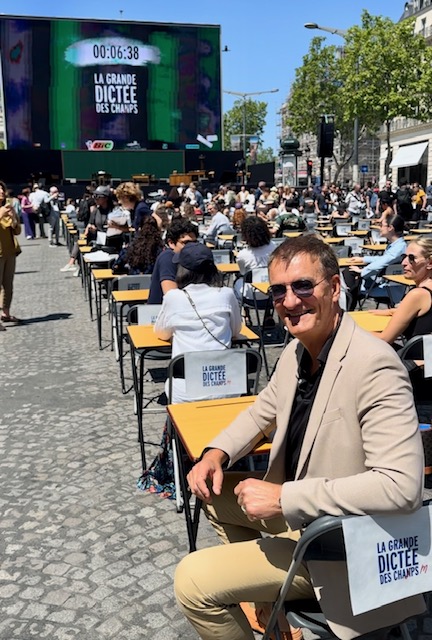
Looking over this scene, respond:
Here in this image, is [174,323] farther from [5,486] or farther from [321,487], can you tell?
[321,487]

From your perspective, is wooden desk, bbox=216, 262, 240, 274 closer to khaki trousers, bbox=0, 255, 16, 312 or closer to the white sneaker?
khaki trousers, bbox=0, 255, 16, 312

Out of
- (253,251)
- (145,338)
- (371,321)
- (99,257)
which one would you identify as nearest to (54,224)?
(99,257)

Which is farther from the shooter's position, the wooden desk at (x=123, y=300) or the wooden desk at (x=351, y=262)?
the wooden desk at (x=351, y=262)

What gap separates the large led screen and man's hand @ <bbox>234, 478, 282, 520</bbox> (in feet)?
115

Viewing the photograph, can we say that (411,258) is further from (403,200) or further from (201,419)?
(403,200)

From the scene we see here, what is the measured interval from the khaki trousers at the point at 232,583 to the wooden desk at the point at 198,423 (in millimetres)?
443

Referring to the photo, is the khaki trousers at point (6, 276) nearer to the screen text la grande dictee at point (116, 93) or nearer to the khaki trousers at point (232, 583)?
the khaki trousers at point (232, 583)

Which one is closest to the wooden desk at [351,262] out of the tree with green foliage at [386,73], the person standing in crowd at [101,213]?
the person standing in crowd at [101,213]

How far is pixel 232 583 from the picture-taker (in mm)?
1842

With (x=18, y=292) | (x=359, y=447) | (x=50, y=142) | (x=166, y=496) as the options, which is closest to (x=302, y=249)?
(x=359, y=447)

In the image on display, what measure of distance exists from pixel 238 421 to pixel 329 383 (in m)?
0.60

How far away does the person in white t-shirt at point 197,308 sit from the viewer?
361 centimetres

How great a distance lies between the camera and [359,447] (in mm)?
1742

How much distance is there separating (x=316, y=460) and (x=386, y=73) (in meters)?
34.5
